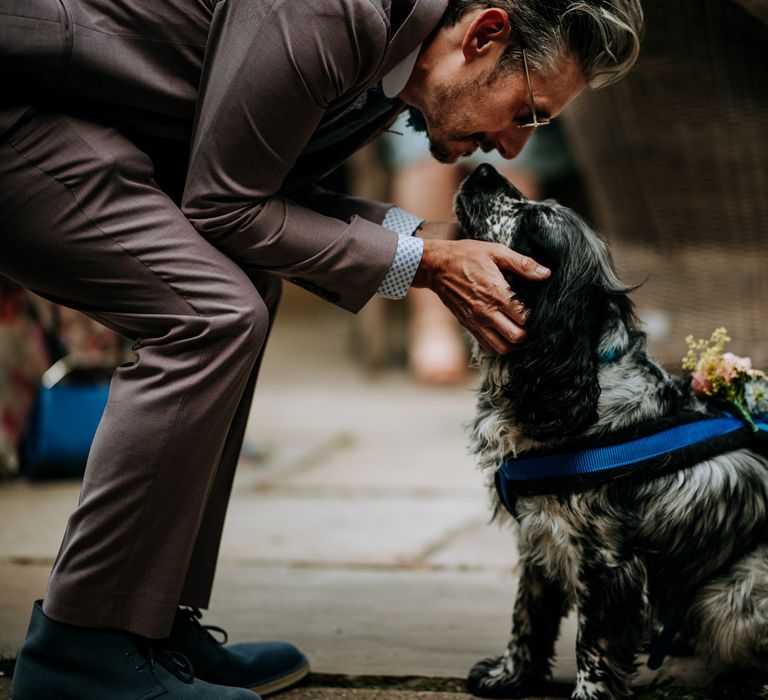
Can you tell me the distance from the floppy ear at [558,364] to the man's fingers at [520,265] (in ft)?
0.11

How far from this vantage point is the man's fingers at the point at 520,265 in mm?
2088

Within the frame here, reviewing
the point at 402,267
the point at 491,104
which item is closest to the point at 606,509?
the point at 402,267

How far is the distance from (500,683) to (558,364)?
2.34ft

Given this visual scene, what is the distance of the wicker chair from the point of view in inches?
140

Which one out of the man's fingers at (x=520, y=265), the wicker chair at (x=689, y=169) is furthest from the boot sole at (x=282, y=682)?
the wicker chair at (x=689, y=169)

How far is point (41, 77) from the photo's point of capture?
73.2 inches

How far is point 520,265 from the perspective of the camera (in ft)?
6.86

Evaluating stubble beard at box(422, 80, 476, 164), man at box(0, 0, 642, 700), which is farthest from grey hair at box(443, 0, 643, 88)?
stubble beard at box(422, 80, 476, 164)

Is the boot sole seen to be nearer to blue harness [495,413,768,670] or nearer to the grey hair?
blue harness [495,413,768,670]

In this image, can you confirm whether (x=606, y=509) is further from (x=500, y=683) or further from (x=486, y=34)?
(x=486, y=34)

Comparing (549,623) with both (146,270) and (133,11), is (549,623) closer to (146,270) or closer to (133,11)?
(146,270)

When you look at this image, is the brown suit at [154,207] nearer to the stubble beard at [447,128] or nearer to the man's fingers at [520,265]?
the stubble beard at [447,128]

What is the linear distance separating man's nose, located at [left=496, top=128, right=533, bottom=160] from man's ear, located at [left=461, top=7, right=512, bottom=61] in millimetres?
227

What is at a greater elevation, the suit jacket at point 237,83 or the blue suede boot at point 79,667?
the suit jacket at point 237,83
